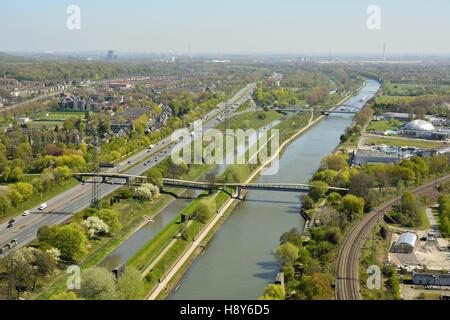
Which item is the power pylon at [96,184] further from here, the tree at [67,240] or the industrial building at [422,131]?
the industrial building at [422,131]

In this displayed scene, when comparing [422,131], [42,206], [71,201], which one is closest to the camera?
[42,206]

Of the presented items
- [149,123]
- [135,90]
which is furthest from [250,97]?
[149,123]

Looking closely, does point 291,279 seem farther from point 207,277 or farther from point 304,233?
point 304,233

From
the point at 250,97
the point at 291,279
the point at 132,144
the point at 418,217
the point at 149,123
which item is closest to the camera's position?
the point at 291,279

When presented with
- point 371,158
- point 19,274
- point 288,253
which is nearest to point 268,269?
point 288,253

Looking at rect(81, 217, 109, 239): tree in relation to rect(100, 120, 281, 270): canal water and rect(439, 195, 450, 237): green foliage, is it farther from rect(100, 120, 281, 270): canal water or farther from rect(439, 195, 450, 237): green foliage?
rect(439, 195, 450, 237): green foliage

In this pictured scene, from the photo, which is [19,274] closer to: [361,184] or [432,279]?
[432,279]

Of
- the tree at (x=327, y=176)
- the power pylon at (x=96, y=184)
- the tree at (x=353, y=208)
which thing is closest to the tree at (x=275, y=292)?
the tree at (x=353, y=208)
